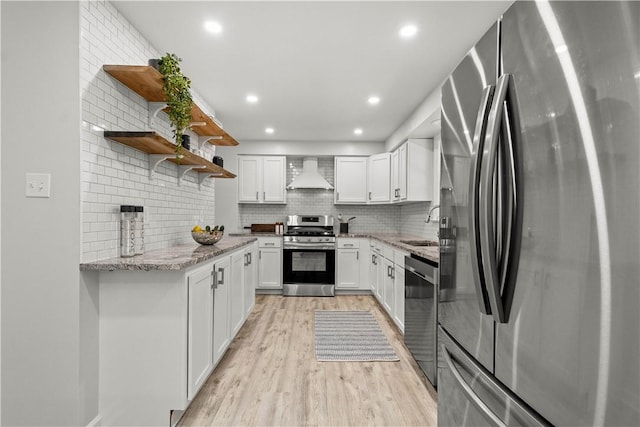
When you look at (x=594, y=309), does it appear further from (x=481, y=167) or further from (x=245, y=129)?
(x=245, y=129)

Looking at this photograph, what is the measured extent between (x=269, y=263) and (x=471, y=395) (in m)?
4.15

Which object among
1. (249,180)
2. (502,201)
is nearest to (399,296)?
(502,201)

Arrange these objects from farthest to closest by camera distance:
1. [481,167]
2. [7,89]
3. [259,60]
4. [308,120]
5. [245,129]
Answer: [245,129] < [308,120] < [259,60] < [7,89] < [481,167]

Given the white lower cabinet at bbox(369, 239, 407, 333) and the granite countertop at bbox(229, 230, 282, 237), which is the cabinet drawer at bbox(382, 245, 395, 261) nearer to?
the white lower cabinet at bbox(369, 239, 407, 333)

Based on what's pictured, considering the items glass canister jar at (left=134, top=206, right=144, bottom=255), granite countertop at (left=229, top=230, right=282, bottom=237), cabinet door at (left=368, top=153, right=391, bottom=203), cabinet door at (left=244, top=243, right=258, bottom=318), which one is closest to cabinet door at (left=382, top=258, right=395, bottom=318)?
cabinet door at (left=368, top=153, right=391, bottom=203)

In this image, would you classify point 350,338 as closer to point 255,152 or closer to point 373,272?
point 373,272

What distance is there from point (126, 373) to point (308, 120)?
3.48 metres

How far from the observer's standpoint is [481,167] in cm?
85

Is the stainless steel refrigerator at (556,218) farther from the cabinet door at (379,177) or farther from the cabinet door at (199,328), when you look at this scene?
the cabinet door at (379,177)

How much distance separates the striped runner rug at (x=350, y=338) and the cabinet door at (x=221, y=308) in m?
0.81

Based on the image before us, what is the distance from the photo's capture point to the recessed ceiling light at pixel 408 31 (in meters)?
2.21

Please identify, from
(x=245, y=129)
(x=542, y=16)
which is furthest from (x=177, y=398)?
(x=245, y=129)

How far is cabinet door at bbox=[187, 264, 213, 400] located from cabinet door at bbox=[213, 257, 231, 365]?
0.30 feet

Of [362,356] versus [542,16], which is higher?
[542,16]
